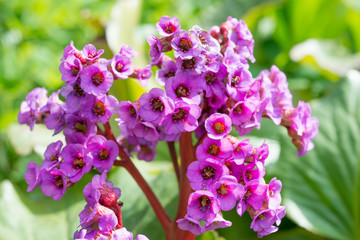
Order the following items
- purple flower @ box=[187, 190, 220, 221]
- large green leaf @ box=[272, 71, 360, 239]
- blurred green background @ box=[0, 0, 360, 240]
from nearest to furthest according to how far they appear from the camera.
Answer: purple flower @ box=[187, 190, 220, 221] < blurred green background @ box=[0, 0, 360, 240] < large green leaf @ box=[272, 71, 360, 239]

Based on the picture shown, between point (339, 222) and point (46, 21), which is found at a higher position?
point (46, 21)

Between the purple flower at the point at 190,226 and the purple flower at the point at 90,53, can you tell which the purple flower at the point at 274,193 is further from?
the purple flower at the point at 90,53

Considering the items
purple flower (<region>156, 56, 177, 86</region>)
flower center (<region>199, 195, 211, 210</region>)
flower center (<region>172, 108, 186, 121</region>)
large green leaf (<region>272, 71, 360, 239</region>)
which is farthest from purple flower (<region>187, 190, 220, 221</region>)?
large green leaf (<region>272, 71, 360, 239</region>)

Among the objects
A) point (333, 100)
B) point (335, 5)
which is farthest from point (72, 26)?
point (333, 100)

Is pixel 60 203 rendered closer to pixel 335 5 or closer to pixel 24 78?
pixel 24 78

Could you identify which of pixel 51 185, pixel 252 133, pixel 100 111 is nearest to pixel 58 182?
pixel 51 185

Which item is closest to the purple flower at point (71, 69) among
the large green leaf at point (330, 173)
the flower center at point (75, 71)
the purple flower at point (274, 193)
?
the flower center at point (75, 71)

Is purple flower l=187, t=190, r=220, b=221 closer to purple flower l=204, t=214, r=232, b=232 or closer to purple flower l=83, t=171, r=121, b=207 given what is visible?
purple flower l=204, t=214, r=232, b=232

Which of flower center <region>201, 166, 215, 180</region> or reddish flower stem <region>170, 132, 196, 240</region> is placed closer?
flower center <region>201, 166, 215, 180</region>
